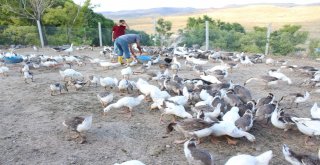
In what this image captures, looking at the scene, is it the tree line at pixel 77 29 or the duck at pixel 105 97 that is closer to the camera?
the duck at pixel 105 97

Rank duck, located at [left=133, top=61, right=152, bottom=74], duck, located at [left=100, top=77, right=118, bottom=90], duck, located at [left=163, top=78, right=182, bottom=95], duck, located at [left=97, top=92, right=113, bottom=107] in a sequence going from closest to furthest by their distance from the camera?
duck, located at [left=97, top=92, right=113, bottom=107] → duck, located at [left=163, top=78, right=182, bottom=95] → duck, located at [left=100, top=77, right=118, bottom=90] → duck, located at [left=133, top=61, right=152, bottom=74]

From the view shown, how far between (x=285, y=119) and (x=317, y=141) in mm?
639

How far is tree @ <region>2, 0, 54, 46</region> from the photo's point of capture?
22.8 m

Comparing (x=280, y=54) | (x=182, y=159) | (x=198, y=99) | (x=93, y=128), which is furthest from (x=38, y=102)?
(x=280, y=54)

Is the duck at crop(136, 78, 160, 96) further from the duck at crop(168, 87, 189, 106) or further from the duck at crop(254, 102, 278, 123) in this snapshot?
the duck at crop(254, 102, 278, 123)

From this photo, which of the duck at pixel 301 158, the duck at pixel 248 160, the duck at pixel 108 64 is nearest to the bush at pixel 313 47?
the duck at pixel 108 64

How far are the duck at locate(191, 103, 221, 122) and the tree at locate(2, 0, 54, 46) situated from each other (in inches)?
745

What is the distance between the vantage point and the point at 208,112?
6035 millimetres

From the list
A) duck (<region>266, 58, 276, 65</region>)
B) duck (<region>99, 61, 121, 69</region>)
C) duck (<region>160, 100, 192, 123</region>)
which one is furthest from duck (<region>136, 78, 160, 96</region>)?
duck (<region>266, 58, 276, 65</region>)

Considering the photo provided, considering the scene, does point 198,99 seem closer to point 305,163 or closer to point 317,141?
point 317,141

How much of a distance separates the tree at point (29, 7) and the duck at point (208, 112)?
62.1ft

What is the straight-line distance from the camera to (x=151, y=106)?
7.22m

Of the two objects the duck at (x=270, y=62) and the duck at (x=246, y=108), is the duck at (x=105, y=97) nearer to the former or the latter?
the duck at (x=246, y=108)

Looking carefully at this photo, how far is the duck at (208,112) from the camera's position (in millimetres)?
5754
